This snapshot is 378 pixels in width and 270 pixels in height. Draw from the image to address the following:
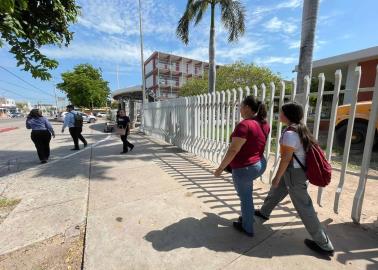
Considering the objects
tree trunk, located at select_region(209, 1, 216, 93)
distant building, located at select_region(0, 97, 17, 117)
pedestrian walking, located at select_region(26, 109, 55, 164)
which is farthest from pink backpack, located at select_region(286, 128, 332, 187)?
distant building, located at select_region(0, 97, 17, 117)

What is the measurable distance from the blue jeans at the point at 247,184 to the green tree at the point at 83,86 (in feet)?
113

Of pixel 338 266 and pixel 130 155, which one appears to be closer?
pixel 338 266

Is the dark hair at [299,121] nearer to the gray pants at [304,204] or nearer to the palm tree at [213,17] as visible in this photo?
the gray pants at [304,204]

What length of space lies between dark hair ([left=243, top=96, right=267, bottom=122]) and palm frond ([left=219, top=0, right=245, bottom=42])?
9.61 metres

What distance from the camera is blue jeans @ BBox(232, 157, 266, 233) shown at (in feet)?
8.66

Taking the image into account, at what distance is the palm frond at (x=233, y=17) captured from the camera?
35.5ft

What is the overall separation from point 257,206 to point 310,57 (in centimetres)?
363

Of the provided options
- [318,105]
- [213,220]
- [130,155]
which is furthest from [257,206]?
[130,155]

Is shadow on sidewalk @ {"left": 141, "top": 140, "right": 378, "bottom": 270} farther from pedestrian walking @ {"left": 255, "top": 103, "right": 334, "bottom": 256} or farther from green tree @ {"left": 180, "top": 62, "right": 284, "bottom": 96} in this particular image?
green tree @ {"left": 180, "top": 62, "right": 284, "bottom": 96}

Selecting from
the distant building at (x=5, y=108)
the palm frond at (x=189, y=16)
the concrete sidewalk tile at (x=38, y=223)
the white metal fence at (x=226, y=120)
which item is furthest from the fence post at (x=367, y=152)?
the distant building at (x=5, y=108)

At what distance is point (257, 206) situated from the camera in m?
3.68

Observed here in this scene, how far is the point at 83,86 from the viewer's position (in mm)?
33062

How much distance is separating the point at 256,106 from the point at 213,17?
9.57m

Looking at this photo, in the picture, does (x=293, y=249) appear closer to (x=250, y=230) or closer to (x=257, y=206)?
(x=250, y=230)
